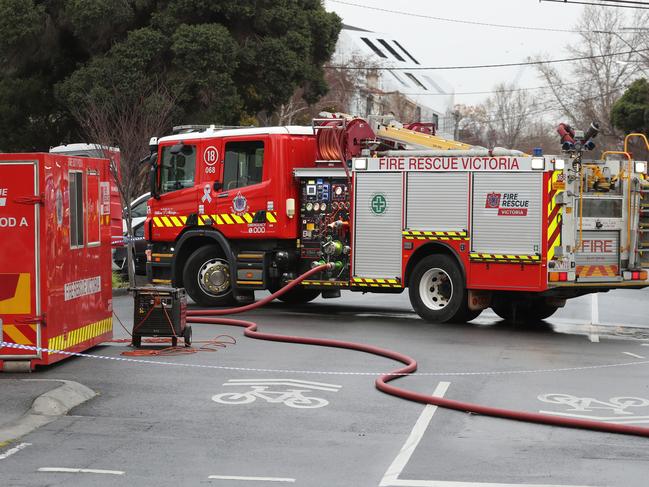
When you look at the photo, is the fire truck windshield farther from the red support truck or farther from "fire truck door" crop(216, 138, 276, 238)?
the red support truck

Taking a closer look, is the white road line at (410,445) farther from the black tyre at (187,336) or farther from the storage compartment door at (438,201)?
the storage compartment door at (438,201)

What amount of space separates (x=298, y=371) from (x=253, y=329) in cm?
311

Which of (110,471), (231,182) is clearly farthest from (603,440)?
(231,182)

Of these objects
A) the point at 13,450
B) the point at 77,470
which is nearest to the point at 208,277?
the point at 13,450

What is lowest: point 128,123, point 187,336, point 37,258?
point 187,336

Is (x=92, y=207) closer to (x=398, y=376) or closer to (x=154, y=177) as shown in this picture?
(x=398, y=376)

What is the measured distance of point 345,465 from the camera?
24.3 ft

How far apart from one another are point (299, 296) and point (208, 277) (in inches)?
81.4

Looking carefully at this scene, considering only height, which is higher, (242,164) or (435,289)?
(242,164)

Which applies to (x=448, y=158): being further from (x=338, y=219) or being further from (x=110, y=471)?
(x=110, y=471)

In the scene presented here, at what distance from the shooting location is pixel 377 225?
16.1 meters

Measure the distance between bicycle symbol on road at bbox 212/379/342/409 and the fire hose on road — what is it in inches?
26.5

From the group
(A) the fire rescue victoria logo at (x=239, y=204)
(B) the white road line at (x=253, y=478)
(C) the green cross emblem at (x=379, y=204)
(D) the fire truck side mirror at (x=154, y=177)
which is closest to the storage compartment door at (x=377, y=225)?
(C) the green cross emblem at (x=379, y=204)

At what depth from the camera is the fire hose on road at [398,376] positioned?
28.0 feet
